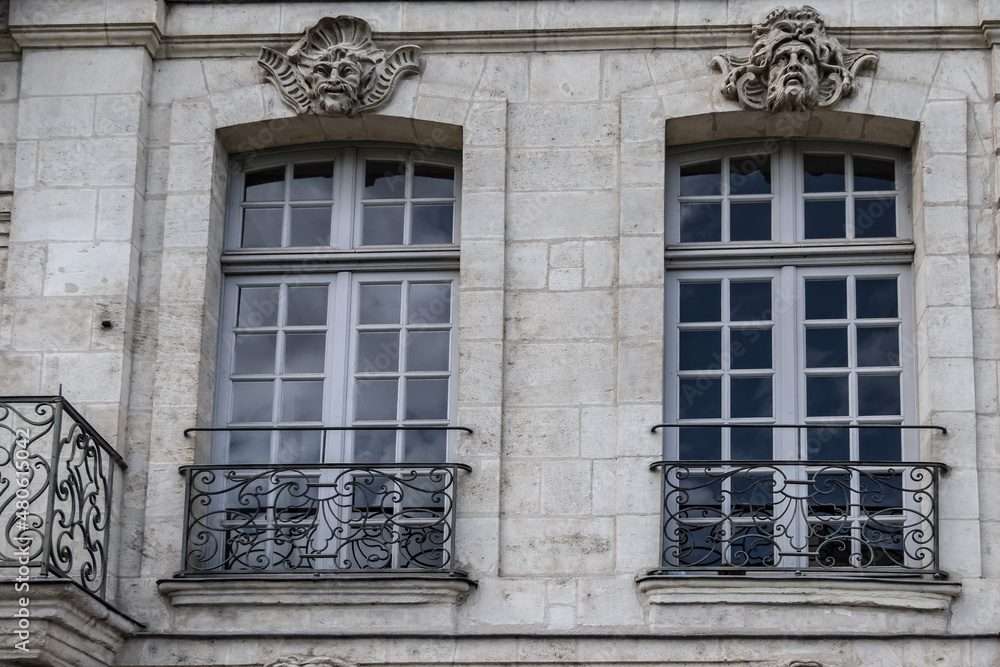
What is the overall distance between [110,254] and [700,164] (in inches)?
118

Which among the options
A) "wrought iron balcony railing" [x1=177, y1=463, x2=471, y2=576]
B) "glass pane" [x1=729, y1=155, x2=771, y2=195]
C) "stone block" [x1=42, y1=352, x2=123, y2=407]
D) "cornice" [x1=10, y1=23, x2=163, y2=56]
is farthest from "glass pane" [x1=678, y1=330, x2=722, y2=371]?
"cornice" [x1=10, y1=23, x2=163, y2=56]

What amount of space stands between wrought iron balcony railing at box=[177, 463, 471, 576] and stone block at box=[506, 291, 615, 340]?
0.77 m

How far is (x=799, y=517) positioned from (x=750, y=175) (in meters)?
1.83

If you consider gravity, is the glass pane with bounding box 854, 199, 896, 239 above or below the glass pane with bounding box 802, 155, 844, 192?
below

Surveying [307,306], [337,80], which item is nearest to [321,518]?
[307,306]

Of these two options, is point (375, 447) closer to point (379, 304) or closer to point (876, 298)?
point (379, 304)

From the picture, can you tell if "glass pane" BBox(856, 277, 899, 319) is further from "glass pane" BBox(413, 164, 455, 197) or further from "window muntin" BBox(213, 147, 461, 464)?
"glass pane" BBox(413, 164, 455, 197)

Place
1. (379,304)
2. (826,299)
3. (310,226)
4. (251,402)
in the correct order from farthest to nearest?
(310,226)
(379,304)
(251,402)
(826,299)

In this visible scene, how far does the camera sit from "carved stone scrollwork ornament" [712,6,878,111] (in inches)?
381

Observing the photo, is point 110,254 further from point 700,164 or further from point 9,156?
point 700,164

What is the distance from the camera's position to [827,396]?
376 inches

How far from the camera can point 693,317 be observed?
979cm

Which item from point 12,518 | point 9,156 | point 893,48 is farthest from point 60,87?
point 893,48

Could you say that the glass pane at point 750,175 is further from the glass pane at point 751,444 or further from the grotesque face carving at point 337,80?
the grotesque face carving at point 337,80
